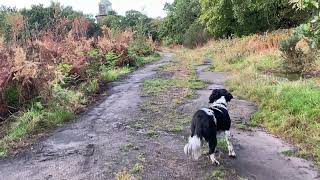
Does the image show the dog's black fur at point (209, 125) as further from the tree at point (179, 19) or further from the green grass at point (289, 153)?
the tree at point (179, 19)

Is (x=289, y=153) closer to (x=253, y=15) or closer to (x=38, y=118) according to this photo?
(x=38, y=118)

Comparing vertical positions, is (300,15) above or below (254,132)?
above

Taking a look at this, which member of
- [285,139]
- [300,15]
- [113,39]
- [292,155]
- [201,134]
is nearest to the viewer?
[201,134]

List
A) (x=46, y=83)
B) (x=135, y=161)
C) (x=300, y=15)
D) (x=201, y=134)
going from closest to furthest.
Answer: (x=201, y=134) → (x=135, y=161) → (x=46, y=83) → (x=300, y=15)

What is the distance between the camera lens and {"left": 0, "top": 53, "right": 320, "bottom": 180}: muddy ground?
5707 millimetres

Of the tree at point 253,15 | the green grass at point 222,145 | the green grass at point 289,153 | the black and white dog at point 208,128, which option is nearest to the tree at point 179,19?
the tree at point 253,15

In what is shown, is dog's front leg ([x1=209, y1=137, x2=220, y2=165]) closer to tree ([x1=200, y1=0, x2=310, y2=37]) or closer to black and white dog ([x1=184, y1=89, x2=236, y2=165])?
black and white dog ([x1=184, y1=89, x2=236, y2=165])

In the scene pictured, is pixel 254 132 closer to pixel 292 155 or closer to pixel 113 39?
pixel 292 155

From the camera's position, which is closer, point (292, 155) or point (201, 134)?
point (201, 134)

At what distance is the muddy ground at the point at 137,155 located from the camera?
571 centimetres

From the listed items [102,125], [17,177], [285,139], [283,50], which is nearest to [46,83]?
[102,125]

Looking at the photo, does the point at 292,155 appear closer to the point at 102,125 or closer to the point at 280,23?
the point at 102,125

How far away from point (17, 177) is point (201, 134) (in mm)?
2555

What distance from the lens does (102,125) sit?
27.0 ft
